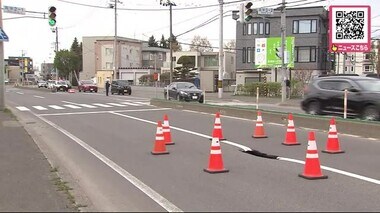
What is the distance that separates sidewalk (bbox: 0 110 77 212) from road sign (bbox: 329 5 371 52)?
978 inches

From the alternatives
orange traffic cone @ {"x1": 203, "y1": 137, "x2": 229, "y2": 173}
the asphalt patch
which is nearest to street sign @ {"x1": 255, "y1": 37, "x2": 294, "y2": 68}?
the asphalt patch

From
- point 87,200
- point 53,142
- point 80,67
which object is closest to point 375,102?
point 53,142

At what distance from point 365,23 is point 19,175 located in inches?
1167

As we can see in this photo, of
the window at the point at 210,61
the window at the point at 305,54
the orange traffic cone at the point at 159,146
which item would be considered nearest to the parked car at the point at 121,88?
the window at the point at 305,54

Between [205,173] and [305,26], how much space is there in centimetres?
5182

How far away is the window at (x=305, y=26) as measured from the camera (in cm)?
5681

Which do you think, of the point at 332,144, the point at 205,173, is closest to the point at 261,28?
the point at 332,144

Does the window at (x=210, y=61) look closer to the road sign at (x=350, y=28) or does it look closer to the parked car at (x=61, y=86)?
the parked car at (x=61, y=86)

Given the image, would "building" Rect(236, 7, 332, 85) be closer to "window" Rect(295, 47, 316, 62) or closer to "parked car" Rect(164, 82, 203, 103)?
"window" Rect(295, 47, 316, 62)

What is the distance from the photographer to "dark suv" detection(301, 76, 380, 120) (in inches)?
643

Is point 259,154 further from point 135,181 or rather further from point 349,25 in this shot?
point 349,25

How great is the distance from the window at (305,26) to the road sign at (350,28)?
23.7m

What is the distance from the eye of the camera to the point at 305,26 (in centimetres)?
5750

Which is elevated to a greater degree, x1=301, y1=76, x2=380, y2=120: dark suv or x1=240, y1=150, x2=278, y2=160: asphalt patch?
x1=301, y1=76, x2=380, y2=120: dark suv
